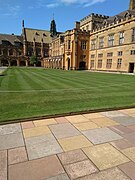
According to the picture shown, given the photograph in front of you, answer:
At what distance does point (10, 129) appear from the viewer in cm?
429

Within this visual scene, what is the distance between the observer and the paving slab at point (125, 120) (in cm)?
491

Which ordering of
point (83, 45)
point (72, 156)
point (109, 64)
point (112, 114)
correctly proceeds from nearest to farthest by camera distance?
point (72, 156) < point (112, 114) < point (109, 64) < point (83, 45)

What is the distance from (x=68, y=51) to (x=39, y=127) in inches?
1656

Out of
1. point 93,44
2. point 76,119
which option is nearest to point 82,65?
point 93,44

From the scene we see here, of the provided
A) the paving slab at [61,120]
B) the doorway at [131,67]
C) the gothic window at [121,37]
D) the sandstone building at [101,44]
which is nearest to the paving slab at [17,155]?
the paving slab at [61,120]

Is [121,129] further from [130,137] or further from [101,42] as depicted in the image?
[101,42]

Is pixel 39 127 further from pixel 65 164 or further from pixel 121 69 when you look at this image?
pixel 121 69

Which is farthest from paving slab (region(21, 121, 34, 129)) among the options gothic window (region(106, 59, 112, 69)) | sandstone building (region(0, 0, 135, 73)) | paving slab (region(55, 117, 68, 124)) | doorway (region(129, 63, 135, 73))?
gothic window (region(106, 59, 112, 69))

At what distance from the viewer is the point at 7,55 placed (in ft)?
244

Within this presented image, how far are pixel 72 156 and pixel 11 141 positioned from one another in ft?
5.20

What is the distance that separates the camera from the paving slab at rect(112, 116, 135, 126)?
4.91 meters

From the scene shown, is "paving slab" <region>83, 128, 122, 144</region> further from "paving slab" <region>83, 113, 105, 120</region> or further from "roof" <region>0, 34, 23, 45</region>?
"roof" <region>0, 34, 23, 45</region>

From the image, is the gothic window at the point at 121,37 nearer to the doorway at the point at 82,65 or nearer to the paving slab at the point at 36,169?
the doorway at the point at 82,65

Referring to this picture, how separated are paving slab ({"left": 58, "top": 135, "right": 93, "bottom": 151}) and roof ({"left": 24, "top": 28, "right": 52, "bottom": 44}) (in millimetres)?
85425
